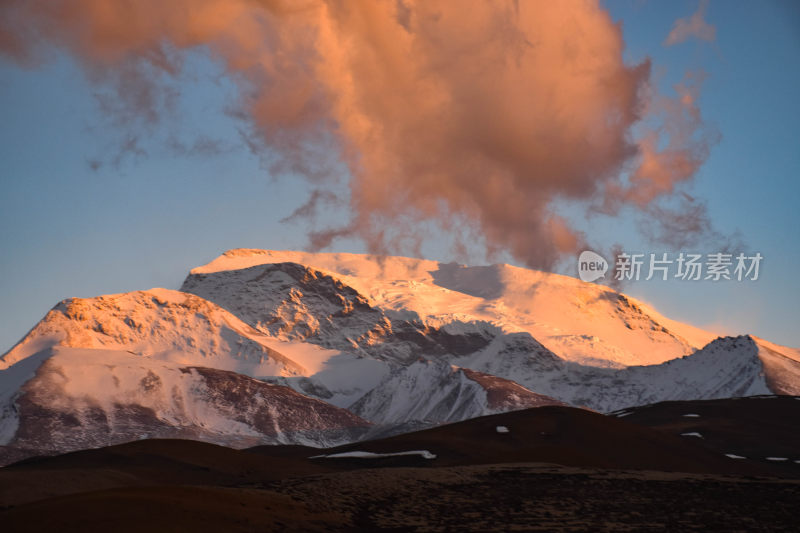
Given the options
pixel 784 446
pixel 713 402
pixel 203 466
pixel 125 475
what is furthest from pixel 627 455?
pixel 713 402

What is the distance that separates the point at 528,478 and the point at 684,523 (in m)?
17.5

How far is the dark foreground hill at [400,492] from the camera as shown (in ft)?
144

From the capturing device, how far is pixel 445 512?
52.0 meters

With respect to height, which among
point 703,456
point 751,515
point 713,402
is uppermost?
point 713,402

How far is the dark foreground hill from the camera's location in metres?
43.8

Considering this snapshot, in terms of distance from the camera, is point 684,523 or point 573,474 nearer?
point 684,523

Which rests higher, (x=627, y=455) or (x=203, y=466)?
(x=627, y=455)

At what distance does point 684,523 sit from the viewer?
160 feet

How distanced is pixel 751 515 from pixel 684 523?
515 cm

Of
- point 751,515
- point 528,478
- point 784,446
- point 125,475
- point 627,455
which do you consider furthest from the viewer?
point 784,446

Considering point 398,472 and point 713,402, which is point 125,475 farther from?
point 713,402

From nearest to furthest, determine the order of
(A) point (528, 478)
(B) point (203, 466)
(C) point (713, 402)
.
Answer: (A) point (528, 478), (B) point (203, 466), (C) point (713, 402)

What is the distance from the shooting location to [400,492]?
5819 centimetres

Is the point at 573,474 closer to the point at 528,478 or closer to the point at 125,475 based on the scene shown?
the point at 528,478
